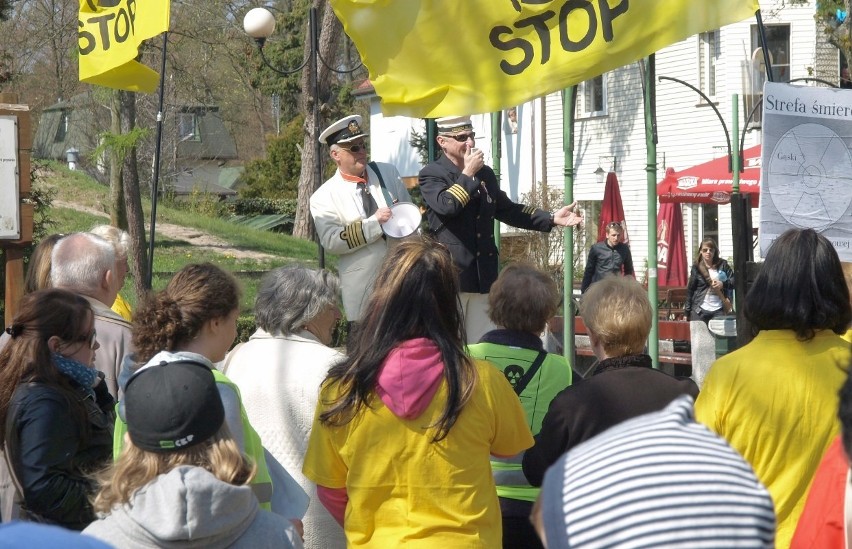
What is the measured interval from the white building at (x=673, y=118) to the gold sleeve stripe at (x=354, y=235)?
18.0 m

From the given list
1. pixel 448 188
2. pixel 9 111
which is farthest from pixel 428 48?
pixel 9 111

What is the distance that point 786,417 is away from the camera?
3.40m

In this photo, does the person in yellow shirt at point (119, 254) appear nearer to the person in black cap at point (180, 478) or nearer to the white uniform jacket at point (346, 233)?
the white uniform jacket at point (346, 233)

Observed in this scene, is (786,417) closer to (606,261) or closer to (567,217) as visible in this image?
(567,217)

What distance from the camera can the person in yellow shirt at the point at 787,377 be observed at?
3.39 m

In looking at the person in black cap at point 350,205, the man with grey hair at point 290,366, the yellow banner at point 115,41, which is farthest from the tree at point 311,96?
the man with grey hair at point 290,366

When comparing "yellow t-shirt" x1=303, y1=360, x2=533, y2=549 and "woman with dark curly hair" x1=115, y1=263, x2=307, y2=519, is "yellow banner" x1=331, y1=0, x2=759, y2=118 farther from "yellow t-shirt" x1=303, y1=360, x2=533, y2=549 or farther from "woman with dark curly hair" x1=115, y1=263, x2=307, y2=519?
"yellow t-shirt" x1=303, y1=360, x2=533, y2=549

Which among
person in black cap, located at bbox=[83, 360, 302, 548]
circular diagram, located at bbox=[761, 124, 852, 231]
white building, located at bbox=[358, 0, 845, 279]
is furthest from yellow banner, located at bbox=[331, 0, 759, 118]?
white building, located at bbox=[358, 0, 845, 279]

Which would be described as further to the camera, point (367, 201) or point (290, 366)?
point (367, 201)

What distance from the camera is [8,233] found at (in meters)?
6.49

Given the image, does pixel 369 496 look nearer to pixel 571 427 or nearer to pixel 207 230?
pixel 571 427

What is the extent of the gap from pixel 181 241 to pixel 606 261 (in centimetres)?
1563

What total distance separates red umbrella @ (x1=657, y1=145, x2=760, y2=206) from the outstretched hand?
954cm

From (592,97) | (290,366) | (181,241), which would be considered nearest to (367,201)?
(290,366)
